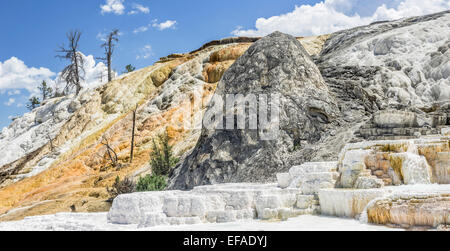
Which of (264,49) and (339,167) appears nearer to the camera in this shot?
(339,167)

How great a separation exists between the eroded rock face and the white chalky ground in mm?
4024

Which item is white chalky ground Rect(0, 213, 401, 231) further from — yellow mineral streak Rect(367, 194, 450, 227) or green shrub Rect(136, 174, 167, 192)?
green shrub Rect(136, 174, 167, 192)

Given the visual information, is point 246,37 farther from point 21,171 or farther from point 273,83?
point 273,83

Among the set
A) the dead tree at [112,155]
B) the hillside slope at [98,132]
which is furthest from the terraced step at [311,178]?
the dead tree at [112,155]

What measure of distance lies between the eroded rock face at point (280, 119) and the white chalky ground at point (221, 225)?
402cm

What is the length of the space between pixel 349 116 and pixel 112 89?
67.4 ft

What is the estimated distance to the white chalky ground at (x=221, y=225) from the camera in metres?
5.73

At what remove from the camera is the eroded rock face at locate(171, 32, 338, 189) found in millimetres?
12453

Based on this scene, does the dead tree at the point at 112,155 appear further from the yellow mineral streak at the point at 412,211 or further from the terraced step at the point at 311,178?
the yellow mineral streak at the point at 412,211

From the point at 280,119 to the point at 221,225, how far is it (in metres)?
6.83

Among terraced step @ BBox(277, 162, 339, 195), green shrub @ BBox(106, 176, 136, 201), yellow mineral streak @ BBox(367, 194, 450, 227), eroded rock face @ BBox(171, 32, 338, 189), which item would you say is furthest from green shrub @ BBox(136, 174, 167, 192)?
yellow mineral streak @ BBox(367, 194, 450, 227)

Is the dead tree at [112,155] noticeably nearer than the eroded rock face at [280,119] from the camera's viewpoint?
No
